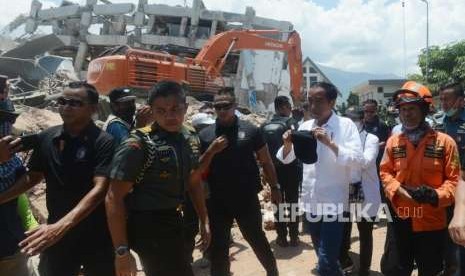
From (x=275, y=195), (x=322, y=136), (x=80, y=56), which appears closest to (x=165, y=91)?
(x=322, y=136)

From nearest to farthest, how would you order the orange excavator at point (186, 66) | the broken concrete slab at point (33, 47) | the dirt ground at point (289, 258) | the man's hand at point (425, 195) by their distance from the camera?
the man's hand at point (425, 195) < the dirt ground at point (289, 258) < the orange excavator at point (186, 66) < the broken concrete slab at point (33, 47)

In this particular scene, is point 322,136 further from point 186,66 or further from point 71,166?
point 186,66

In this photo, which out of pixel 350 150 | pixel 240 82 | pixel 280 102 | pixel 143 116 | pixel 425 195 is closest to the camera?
pixel 425 195

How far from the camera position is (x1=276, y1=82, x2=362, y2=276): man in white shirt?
11.5 ft

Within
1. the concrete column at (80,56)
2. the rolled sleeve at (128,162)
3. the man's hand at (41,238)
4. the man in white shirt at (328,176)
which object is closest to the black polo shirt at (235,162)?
the man in white shirt at (328,176)

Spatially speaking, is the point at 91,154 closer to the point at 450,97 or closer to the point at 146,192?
the point at 146,192

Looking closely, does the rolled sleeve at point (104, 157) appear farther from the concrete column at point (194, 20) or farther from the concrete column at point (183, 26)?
the concrete column at point (183, 26)

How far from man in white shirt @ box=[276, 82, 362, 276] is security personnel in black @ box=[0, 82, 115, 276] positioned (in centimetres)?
157

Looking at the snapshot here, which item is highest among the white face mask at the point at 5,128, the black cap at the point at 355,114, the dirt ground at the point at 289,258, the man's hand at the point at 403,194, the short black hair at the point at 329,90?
the short black hair at the point at 329,90

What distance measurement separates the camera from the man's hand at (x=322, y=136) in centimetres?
346

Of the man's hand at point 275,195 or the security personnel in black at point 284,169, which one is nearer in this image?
the man's hand at point 275,195

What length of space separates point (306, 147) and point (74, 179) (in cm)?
171

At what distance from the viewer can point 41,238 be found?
2426mm

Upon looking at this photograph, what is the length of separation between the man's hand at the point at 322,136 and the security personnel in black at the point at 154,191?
3.64 ft
